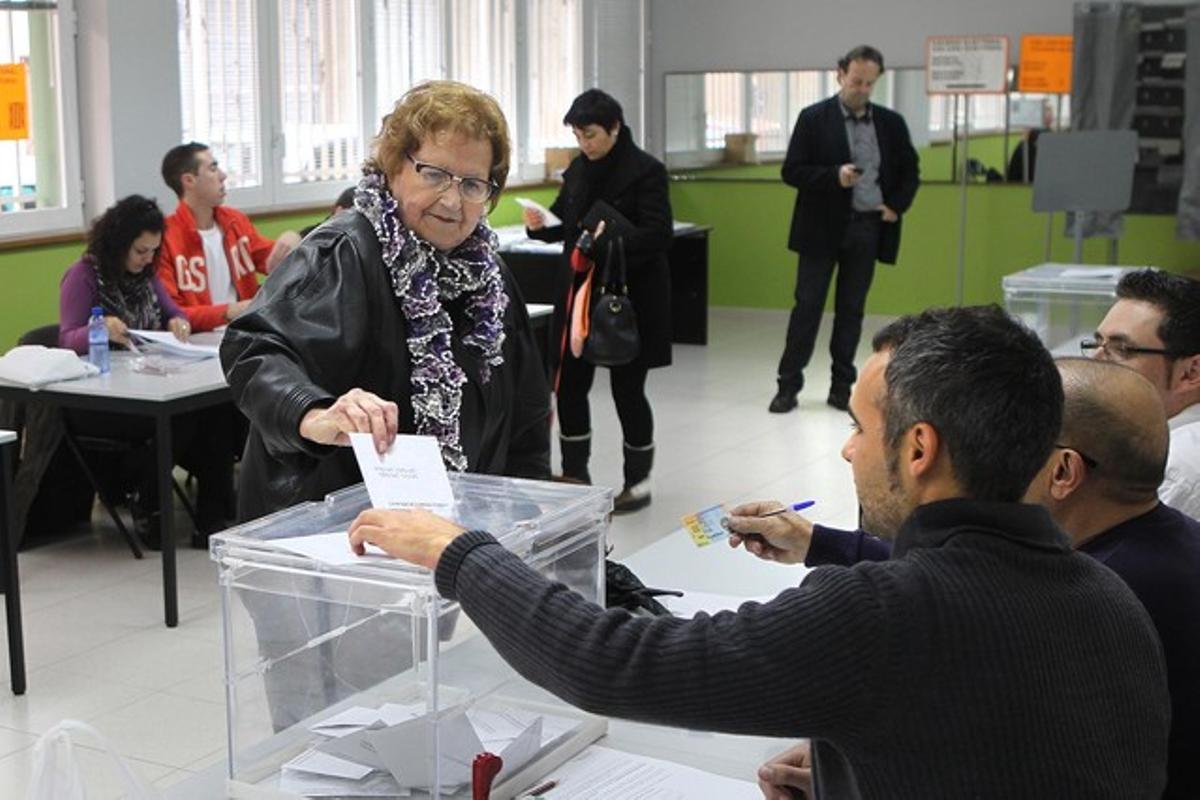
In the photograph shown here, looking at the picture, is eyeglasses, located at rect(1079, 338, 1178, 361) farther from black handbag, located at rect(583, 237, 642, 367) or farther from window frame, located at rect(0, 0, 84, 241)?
window frame, located at rect(0, 0, 84, 241)

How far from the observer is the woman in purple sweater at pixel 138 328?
236 inches

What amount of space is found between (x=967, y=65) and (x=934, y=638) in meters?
9.95

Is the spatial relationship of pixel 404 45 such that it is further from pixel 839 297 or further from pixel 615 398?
pixel 615 398

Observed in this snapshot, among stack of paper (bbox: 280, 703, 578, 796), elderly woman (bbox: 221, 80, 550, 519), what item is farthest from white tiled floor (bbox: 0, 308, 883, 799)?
elderly woman (bbox: 221, 80, 550, 519)

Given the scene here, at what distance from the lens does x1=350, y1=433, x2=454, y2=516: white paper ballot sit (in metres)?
2.01

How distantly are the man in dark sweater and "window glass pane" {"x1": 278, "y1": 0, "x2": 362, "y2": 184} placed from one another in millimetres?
7621

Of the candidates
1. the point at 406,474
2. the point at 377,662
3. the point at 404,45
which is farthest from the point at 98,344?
the point at 404,45

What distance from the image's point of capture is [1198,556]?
2.19 meters

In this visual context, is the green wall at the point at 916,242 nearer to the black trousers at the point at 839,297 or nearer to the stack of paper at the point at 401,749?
the black trousers at the point at 839,297

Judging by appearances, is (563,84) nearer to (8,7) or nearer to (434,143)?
(8,7)

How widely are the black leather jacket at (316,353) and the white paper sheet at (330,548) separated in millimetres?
345

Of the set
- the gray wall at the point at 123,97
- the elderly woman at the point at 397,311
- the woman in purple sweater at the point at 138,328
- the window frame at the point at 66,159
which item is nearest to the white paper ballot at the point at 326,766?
the elderly woman at the point at 397,311

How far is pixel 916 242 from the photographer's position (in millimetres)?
11398

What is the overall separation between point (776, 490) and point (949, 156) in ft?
16.3
